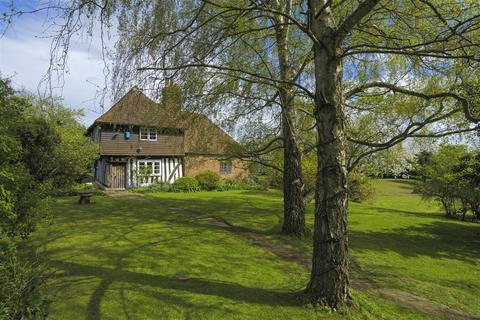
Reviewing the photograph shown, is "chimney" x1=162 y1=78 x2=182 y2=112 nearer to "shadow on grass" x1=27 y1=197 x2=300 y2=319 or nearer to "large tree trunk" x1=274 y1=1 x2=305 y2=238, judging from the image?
"shadow on grass" x1=27 y1=197 x2=300 y2=319

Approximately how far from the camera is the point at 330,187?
4820 millimetres

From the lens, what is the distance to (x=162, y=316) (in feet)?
14.6

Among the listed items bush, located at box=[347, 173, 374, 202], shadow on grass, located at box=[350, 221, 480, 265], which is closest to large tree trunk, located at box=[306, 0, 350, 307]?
shadow on grass, located at box=[350, 221, 480, 265]

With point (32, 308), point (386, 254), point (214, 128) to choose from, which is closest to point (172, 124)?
point (214, 128)

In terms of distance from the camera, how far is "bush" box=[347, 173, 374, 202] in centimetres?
1981

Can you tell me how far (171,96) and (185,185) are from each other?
18837 millimetres

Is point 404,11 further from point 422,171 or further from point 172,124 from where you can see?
point 422,171

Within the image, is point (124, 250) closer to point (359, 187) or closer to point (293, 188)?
point (293, 188)

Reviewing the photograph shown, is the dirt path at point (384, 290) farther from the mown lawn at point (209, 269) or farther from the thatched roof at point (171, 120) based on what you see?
the thatched roof at point (171, 120)

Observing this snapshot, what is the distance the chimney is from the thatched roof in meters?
0.02

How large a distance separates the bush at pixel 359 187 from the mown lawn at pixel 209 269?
743 centimetres

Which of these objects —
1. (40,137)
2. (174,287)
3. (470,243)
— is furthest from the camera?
(40,137)

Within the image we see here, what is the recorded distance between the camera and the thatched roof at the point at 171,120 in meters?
5.43

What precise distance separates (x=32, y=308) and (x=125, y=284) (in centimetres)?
205
